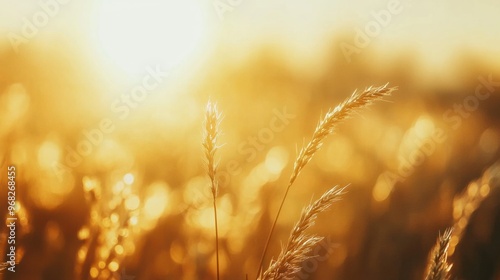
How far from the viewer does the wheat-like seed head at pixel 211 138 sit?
159 centimetres

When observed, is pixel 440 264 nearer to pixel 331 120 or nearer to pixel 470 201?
pixel 331 120

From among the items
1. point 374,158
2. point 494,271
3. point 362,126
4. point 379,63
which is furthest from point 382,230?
point 379,63

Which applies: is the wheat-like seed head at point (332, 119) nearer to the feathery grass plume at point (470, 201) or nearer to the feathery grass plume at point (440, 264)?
the feathery grass plume at point (440, 264)

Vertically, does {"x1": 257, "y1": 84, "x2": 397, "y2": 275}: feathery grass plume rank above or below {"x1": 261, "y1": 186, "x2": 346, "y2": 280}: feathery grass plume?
above

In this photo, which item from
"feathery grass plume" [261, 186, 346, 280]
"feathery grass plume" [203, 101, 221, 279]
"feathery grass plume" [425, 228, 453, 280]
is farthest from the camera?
"feathery grass plume" [203, 101, 221, 279]

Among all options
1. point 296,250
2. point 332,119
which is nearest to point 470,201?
point 332,119

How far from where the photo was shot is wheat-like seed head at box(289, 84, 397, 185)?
161cm

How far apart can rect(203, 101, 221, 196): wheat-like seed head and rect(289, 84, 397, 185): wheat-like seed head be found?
20 centimetres

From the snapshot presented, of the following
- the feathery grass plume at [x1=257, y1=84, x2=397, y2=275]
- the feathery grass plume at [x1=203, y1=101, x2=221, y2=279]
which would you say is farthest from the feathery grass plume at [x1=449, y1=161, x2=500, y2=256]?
the feathery grass plume at [x1=203, y1=101, x2=221, y2=279]

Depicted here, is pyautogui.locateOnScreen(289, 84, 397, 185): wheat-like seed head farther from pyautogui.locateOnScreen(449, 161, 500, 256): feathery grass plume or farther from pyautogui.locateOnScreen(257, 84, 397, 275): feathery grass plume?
pyautogui.locateOnScreen(449, 161, 500, 256): feathery grass plume

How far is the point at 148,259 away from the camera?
116 inches

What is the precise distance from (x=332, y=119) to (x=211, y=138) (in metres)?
0.33

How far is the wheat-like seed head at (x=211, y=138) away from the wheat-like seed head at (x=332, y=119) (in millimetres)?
202

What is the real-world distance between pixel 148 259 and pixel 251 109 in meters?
4.56
